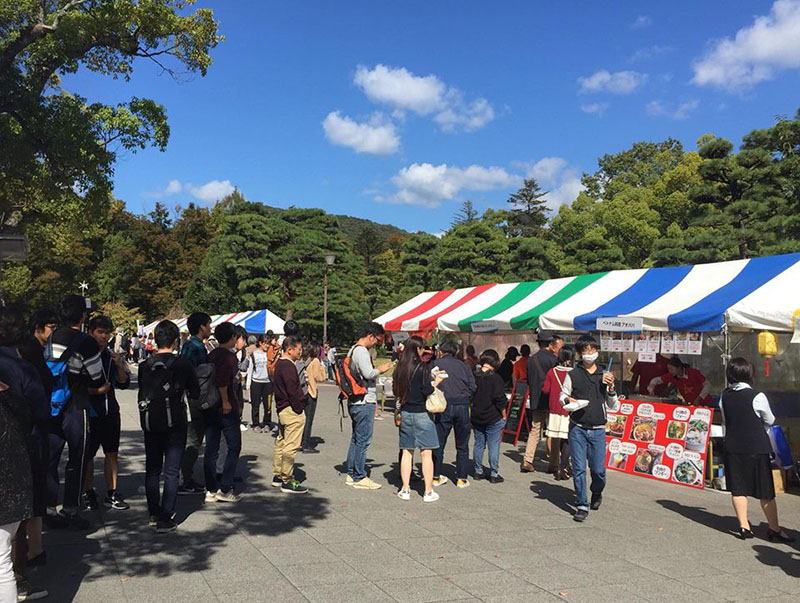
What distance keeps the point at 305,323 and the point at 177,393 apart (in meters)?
32.4

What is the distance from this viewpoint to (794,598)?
4254 mm

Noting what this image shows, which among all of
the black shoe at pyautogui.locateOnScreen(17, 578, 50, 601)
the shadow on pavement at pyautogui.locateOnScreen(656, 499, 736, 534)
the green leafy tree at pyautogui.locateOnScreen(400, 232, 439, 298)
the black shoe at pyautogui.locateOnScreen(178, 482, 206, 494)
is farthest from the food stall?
the green leafy tree at pyautogui.locateOnScreen(400, 232, 439, 298)

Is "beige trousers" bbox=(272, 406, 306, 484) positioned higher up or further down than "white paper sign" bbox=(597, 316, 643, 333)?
further down

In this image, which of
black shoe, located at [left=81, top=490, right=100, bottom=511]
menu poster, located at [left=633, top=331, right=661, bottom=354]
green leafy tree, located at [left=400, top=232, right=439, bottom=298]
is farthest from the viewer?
green leafy tree, located at [left=400, top=232, right=439, bottom=298]

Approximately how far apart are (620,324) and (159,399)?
671 centimetres

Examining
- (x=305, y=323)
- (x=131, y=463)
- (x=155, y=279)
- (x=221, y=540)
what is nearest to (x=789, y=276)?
(x=221, y=540)

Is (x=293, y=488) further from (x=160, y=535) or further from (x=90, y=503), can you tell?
(x=90, y=503)

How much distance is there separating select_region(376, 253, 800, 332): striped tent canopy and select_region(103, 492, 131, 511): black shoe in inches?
278

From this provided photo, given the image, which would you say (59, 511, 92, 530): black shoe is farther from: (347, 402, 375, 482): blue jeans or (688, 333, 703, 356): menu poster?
(688, 333, 703, 356): menu poster

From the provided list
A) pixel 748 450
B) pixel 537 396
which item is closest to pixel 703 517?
pixel 748 450

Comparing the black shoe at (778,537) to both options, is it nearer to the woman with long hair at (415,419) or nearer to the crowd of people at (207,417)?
the crowd of people at (207,417)

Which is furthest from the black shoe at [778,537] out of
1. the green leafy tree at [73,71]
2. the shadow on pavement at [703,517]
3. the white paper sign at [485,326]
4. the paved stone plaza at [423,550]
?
the green leafy tree at [73,71]

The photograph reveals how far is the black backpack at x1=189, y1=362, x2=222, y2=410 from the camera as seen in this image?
6.08 meters

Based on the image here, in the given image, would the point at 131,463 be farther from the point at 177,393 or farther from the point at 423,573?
the point at 423,573
